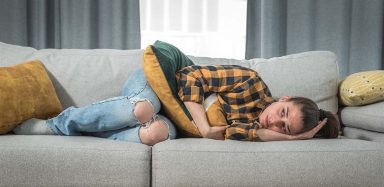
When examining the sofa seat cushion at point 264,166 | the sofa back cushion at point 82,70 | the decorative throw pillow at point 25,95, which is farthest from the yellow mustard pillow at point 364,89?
the decorative throw pillow at point 25,95

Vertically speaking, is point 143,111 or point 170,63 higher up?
point 170,63

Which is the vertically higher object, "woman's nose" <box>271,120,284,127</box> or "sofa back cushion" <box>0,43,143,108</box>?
"sofa back cushion" <box>0,43,143,108</box>

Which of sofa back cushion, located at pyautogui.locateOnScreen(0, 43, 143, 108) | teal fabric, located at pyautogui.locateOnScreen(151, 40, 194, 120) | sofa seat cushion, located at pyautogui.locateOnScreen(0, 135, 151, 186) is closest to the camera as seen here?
sofa seat cushion, located at pyautogui.locateOnScreen(0, 135, 151, 186)

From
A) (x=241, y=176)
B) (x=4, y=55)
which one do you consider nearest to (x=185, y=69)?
(x=241, y=176)

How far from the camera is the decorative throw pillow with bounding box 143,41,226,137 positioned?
167 centimetres

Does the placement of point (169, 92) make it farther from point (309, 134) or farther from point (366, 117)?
point (366, 117)

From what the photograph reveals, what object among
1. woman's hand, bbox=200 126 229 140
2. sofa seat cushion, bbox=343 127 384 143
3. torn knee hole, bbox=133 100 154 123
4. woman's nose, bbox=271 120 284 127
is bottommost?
sofa seat cushion, bbox=343 127 384 143

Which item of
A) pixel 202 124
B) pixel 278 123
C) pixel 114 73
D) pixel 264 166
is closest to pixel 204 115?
pixel 202 124

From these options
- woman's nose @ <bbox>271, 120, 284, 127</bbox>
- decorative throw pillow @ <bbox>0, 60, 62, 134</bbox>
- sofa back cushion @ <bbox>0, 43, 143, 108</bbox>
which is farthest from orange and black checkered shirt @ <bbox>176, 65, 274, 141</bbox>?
decorative throw pillow @ <bbox>0, 60, 62, 134</bbox>

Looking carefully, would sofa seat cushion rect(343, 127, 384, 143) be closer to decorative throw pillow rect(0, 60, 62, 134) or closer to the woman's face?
the woman's face

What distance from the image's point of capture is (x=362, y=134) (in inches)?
71.9

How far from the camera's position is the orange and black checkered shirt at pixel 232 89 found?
1747 millimetres

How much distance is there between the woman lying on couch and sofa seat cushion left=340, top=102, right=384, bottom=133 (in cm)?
14

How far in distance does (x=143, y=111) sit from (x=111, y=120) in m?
0.13
